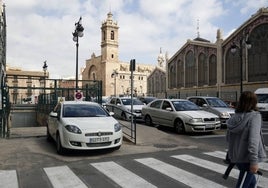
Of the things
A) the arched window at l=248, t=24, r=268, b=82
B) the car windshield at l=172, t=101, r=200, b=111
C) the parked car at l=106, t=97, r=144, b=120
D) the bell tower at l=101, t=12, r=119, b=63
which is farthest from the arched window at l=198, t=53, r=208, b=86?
the bell tower at l=101, t=12, r=119, b=63

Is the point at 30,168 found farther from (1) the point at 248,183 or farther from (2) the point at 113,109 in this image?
(2) the point at 113,109

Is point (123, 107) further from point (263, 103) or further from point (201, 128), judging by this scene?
point (263, 103)

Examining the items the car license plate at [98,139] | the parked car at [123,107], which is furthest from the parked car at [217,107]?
the car license plate at [98,139]

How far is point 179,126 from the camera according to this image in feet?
43.1

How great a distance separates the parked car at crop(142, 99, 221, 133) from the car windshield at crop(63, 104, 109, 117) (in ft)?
14.0

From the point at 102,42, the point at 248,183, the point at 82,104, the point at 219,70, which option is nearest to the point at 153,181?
the point at 248,183

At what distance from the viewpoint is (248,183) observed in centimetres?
377

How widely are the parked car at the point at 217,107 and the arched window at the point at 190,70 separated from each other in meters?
36.2

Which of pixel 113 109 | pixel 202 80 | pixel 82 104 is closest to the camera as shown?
pixel 82 104

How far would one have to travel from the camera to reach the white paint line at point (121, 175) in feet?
18.3

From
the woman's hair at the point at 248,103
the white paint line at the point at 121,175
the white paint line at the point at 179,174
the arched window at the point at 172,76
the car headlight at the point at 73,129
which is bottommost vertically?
the white paint line at the point at 121,175

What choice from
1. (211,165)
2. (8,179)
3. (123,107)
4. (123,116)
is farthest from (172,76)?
(8,179)

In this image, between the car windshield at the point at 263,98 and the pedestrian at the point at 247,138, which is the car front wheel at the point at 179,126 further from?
the car windshield at the point at 263,98

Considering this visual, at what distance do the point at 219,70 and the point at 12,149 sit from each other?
132 ft
